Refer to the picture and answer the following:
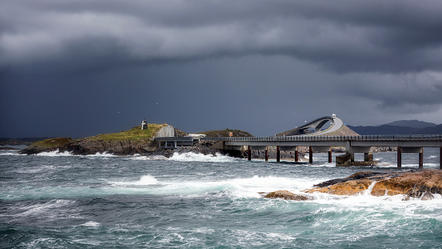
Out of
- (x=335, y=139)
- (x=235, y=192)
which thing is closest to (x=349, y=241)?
(x=235, y=192)

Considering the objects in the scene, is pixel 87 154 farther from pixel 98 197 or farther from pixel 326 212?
pixel 326 212

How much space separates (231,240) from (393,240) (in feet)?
21.2

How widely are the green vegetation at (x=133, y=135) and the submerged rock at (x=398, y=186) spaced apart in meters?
108

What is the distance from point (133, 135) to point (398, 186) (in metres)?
115

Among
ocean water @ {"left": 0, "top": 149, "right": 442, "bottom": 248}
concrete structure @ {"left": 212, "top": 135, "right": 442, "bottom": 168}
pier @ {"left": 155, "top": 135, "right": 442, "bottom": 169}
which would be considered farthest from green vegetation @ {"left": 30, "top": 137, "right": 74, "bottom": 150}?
ocean water @ {"left": 0, "top": 149, "right": 442, "bottom": 248}

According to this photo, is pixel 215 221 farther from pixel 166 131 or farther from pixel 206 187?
pixel 166 131

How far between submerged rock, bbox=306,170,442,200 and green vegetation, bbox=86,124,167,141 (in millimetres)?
107721

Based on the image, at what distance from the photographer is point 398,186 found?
26531mm

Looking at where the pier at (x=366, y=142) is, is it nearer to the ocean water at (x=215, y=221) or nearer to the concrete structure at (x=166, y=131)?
the concrete structure at (x=166, y=131)

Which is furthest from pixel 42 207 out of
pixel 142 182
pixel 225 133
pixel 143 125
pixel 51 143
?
pixel 225 133

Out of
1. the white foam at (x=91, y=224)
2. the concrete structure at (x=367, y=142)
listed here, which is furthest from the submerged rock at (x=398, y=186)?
the concrete structure at (x=367, y=142)

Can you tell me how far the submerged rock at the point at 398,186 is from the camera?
84.2ft

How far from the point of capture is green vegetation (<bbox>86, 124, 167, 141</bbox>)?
133 meters

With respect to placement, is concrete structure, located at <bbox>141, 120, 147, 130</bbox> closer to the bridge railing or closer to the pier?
the bridge railing
